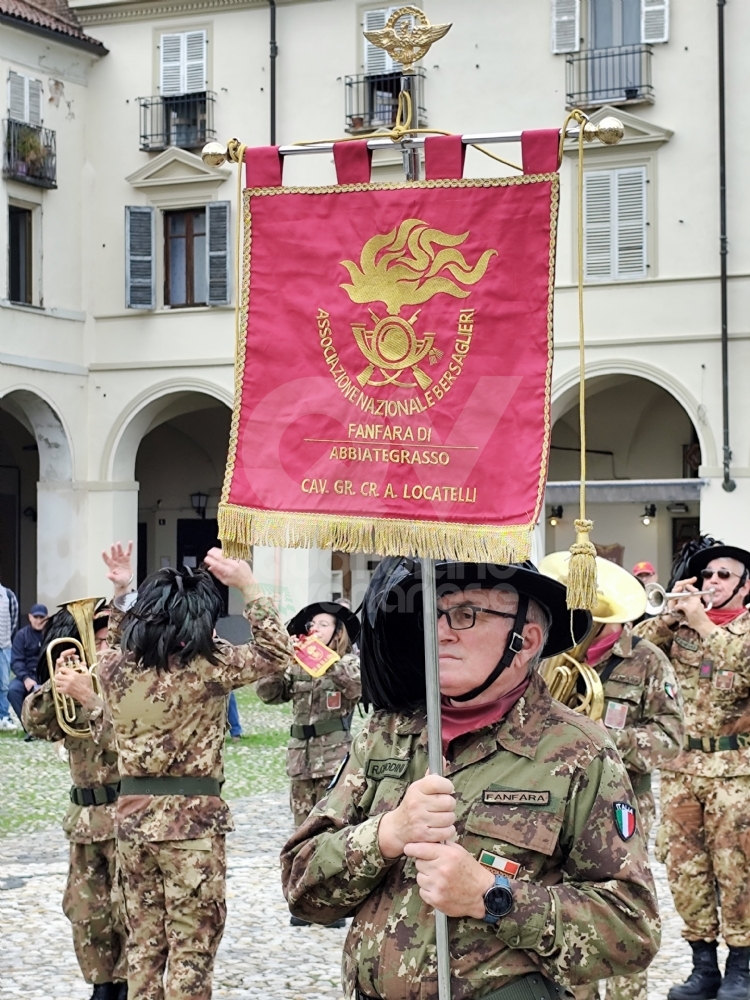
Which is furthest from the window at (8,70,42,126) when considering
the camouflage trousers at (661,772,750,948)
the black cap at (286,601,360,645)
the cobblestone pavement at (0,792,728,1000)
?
the camouflage trousers at (661,772,750,948)

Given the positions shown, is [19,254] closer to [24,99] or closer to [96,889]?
[24,99]

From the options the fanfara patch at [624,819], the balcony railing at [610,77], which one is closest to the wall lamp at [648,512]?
the balcony railing at [610,77]

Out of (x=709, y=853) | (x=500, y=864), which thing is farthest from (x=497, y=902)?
(x=709, y=853)

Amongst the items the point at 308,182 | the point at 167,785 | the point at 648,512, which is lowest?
the point at 167,785

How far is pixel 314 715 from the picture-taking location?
9133mm

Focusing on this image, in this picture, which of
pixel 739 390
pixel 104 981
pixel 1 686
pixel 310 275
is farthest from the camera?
pixel 739 390

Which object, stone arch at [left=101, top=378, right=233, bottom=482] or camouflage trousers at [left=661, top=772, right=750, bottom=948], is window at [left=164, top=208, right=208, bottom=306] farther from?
camouflage trousers at [left=661, top=772, right=750, bottom=948]

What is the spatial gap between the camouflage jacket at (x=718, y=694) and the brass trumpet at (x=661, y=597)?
0.20 metres

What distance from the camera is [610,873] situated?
3.18m

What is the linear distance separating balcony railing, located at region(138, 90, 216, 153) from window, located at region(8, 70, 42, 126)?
5.89ft

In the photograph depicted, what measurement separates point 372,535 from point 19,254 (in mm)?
23093

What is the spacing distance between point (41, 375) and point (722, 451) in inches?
450

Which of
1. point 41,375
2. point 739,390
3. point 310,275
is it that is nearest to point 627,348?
point 739,390

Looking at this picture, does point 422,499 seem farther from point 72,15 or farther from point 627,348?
point 72,15
